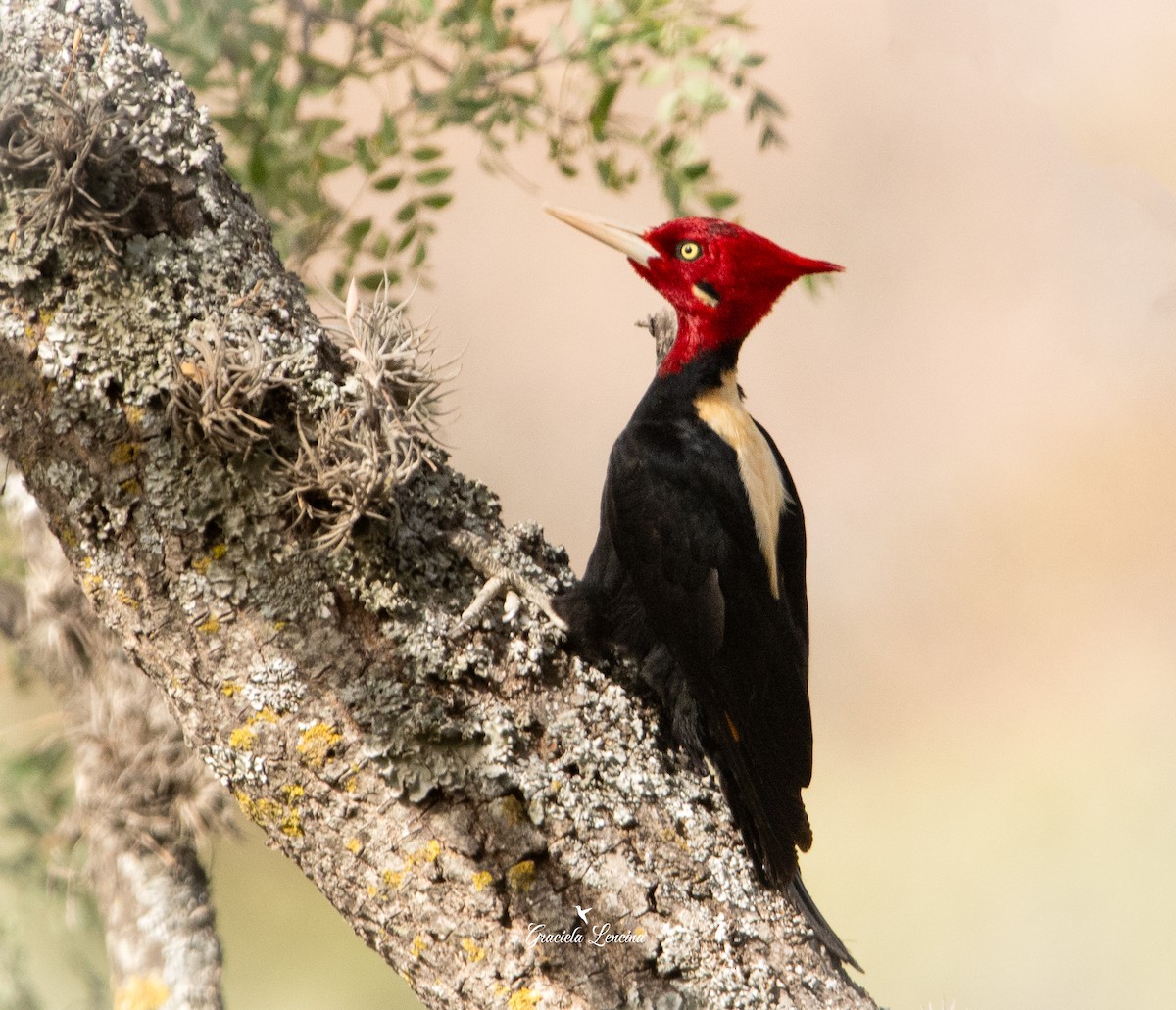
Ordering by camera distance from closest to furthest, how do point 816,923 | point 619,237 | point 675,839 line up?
point 675,839 → point 816,923 → point 619,237

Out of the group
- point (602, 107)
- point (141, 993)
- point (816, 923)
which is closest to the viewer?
point (816, 923)

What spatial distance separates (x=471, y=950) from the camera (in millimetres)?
1342

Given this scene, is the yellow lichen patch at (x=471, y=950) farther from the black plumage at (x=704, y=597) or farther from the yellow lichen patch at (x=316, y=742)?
the black plumage at (x=704, y=597)

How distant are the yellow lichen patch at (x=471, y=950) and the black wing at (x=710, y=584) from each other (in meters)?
0.65

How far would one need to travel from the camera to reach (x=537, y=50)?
258 centimetres

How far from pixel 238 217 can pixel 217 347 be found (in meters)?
0.23

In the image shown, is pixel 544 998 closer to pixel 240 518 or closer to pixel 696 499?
pixel 240 518

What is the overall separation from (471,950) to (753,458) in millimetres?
1121

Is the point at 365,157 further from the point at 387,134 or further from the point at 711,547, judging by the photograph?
the point at 711,547

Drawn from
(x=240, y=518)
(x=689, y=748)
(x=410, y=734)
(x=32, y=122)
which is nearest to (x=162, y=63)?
(x=32, y=122)

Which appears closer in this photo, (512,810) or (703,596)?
(512,810)

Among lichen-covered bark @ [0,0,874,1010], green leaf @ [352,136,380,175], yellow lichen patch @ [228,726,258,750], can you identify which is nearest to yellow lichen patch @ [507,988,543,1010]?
lichen-covered bark @ [0,0,874,1010]

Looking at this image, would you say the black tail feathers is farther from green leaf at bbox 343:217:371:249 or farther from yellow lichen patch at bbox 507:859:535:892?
green leaf at bbox 343:217:371:249

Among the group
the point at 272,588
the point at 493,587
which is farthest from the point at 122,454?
the point at 493,587
